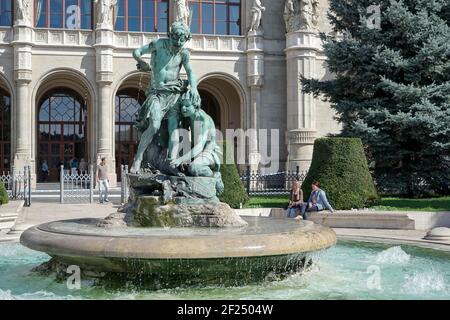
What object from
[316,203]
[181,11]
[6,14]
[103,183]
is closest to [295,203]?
[316,203]

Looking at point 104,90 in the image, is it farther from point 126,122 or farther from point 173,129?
point 173,129

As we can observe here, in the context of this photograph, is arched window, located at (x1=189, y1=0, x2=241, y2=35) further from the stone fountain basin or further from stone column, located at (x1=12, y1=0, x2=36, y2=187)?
the stone fountain basin

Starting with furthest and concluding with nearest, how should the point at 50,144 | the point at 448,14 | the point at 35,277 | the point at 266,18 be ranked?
1. the point at 50,144
2. the point at 266,18
3. the point at 448,14
4. the point at 35,277

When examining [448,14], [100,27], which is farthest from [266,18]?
[448,14]

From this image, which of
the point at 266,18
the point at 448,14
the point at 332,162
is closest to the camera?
the point at 332,162

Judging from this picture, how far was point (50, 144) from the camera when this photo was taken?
1453 inches

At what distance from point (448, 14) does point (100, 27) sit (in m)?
17.6

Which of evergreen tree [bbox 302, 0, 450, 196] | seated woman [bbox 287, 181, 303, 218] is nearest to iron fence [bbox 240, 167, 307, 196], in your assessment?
evergreen tree [bbox 302, 0, 450, 196]

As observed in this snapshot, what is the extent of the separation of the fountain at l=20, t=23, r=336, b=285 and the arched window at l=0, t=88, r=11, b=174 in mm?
28784

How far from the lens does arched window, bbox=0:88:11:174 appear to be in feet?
117

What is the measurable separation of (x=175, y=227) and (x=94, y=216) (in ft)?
29.8

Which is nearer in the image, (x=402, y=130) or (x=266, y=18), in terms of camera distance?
(x=402, y=130)

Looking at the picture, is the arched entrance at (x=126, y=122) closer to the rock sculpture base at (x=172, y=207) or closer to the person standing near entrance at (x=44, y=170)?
the person standing near entrance at (x=44, y=170)
